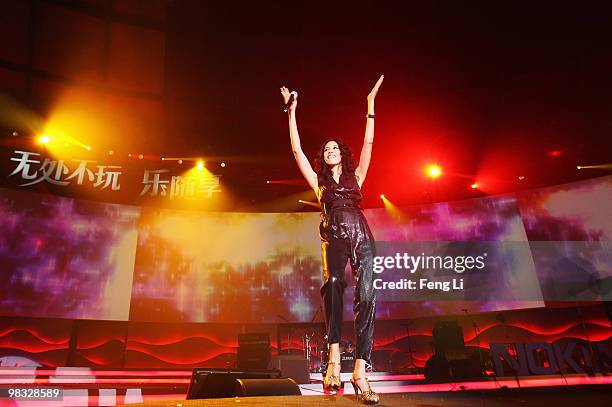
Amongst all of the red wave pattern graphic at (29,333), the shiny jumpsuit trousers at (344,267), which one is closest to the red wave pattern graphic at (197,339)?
the red wave pattern graphic at (29,333)

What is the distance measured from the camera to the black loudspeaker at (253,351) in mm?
7492

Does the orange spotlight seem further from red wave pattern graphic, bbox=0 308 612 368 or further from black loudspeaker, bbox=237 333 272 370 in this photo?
black loudspeaker, bbox=237 333 272 370

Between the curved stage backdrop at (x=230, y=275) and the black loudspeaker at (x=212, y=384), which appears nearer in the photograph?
the black loudspeaker at (x=212, y=384)

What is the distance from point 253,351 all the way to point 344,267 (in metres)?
5.73

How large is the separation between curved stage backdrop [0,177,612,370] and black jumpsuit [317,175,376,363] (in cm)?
735

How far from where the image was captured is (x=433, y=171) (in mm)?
9562

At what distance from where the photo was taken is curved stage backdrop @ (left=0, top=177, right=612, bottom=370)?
833 centimetres

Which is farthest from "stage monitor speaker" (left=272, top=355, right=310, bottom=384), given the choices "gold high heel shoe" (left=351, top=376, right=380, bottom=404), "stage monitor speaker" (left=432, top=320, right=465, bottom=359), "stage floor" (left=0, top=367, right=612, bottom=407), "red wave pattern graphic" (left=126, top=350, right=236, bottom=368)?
"gold high heel shoe" (left=351, top=376, right=380, bottom=404)

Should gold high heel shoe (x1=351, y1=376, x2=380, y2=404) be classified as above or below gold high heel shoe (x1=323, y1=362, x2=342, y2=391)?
below

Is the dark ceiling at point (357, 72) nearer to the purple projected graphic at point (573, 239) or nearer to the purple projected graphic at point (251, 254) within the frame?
the purple projected graphic at point (573, 239)

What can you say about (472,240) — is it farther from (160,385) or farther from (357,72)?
(160,385)

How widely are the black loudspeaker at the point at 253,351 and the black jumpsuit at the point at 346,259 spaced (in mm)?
5530

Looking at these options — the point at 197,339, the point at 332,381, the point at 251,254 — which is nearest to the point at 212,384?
the point at 332,381

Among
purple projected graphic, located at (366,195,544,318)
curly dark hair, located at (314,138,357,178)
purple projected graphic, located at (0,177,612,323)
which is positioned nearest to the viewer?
curly dark hair, located at (314,138,357,178)
